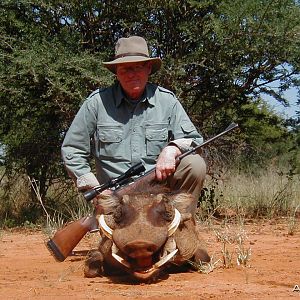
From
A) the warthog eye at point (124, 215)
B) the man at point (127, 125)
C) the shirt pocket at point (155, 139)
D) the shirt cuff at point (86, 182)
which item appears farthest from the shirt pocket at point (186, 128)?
the warthog eye at point (124, 215)

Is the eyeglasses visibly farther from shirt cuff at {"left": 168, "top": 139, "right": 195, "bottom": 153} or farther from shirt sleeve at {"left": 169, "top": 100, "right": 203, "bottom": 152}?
shirt cuff at {"left": 168, "top": 139, "right": 195, "bottom": 153}

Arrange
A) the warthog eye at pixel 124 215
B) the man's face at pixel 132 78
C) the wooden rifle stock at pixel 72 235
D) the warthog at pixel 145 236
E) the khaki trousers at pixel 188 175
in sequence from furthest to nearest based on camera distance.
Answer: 1. the man's face at pixel 132 78
2. the khaki trousers at pixel 188 175
3. the wooden rifle stock at pixel 72 235
4. the warthog eye at pixel 124 215
5. the warthog at pixel 145 236

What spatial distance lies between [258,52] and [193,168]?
3947mm

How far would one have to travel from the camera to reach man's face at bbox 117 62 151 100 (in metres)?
5.54

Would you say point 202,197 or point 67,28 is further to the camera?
point 202,197

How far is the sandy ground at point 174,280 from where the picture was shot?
4.18m

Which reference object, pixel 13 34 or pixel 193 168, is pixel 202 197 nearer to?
pixel 13 34

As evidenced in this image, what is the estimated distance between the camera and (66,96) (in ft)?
28.3

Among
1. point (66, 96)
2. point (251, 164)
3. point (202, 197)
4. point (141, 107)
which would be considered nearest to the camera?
point (141, 107)

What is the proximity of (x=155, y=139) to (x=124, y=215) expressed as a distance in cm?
114

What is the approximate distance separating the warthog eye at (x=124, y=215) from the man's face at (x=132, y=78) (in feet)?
4.05

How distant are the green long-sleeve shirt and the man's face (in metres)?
0.08

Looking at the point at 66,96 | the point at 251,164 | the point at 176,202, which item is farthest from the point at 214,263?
the point at 251,164

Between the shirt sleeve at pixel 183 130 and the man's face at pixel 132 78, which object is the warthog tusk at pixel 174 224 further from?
the man's face at pixel 132 78
